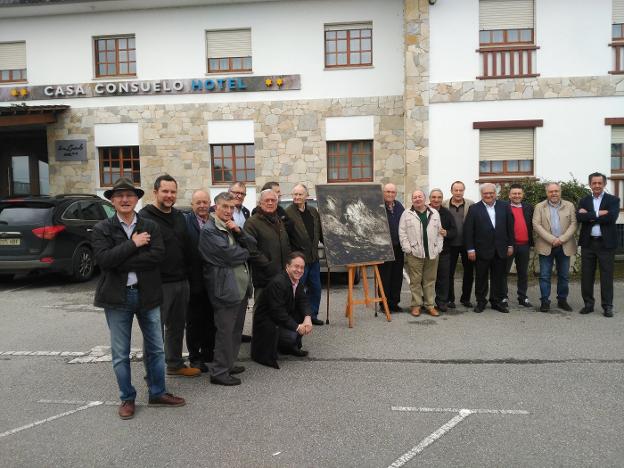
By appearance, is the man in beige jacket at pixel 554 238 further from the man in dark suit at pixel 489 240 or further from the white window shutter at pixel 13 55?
the white window shutter at pixel 13 55

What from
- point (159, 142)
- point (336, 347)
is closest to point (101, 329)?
point (336, 347)

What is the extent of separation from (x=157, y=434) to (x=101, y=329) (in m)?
3.56

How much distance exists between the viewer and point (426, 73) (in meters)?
13.5

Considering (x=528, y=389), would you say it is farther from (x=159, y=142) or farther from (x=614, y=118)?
(x=159, y=142)

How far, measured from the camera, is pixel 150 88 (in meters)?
15.8

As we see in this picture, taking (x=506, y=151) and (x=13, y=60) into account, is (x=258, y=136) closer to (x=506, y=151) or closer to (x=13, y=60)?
(x=506, y=151)

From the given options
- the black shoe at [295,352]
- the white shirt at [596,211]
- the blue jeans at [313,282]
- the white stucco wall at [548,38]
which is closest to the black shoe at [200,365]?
the black shoe at [295,352]

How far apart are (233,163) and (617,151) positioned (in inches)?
423

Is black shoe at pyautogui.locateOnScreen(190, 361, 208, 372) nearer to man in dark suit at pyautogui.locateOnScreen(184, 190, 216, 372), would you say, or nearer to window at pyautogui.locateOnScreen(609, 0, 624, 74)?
man in dark suit at pyautogui.locateOnScreen(184, 190, 216, 372)

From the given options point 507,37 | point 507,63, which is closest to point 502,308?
point 507,63

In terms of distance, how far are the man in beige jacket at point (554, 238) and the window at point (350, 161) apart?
322 inches

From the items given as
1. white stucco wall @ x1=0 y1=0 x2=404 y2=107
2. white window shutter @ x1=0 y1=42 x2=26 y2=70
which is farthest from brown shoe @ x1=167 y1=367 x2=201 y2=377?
white window shutter @ x1=0 y1=42 x2=26 y2=70

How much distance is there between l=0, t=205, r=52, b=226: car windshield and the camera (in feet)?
31.6

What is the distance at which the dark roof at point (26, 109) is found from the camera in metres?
14.1
